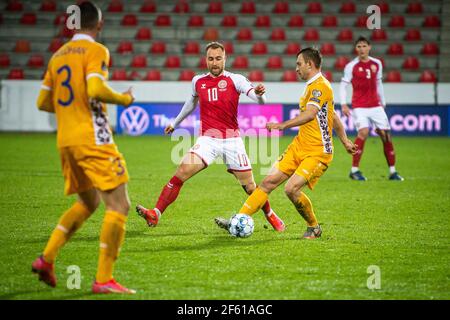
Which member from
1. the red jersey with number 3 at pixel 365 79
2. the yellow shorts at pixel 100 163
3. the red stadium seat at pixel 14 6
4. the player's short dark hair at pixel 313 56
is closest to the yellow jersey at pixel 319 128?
the player's short dark hair at pixel 313 56

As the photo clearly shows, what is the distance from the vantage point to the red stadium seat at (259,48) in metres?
26.8

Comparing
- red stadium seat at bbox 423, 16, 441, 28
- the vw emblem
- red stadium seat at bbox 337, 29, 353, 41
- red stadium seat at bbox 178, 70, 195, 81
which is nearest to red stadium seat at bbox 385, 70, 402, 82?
red stadium seat at bbox 337, 29, 353, 41

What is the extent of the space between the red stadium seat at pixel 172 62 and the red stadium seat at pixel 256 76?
8.45ft

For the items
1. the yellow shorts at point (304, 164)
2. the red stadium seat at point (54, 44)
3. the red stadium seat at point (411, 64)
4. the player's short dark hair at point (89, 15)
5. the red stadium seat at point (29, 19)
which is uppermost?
the red stadium seat at point (29, 19)

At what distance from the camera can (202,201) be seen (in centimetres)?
1055

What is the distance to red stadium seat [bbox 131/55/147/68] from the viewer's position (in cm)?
2625

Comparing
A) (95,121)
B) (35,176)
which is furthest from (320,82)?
(35,176)

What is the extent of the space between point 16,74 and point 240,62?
24.6ft

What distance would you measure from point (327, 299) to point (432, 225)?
3.69 metres

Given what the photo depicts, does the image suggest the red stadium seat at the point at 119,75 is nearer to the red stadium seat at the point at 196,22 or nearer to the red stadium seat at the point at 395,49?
the red stadium seat at the point at 196,22

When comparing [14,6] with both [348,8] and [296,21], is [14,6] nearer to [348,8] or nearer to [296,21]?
[296,21]

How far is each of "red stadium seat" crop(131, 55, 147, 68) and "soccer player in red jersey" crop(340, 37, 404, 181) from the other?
1327cm

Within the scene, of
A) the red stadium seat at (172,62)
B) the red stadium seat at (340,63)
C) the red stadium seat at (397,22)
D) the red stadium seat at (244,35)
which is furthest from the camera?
the red stadium seat at (397,22)

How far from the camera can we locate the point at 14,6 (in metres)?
27.5
